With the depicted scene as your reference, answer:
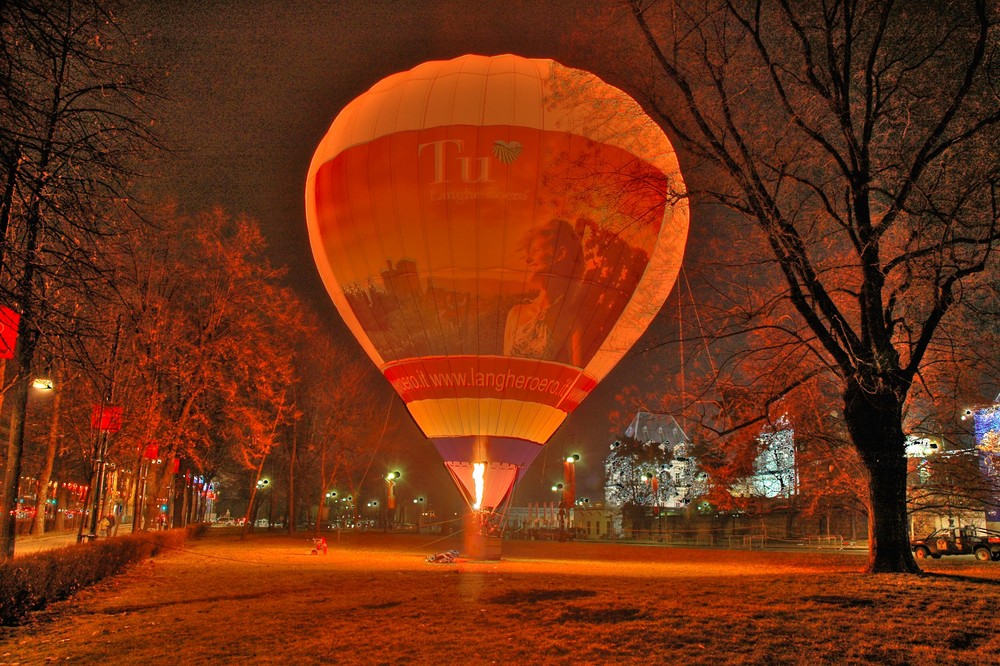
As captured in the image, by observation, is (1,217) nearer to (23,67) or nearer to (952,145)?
(23,67)

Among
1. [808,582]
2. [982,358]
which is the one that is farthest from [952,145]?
[808,582]

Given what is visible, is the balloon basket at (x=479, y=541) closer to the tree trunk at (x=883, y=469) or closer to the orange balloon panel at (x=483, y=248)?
the orange balloon panel at (x=483, y=248)

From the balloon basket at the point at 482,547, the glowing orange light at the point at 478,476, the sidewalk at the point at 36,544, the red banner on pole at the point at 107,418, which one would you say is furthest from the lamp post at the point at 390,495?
the red banner on pole at the point at 107,418

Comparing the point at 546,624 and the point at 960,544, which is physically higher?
the point at 546,624

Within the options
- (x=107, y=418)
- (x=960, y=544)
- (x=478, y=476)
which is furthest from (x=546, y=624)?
(x=960, y=544)

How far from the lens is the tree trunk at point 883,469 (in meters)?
11.7

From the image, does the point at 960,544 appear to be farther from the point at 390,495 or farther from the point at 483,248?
the point at 390,495

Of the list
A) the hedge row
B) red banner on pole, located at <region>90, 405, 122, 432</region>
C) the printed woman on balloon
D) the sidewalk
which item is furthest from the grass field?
the printed woman on balloon

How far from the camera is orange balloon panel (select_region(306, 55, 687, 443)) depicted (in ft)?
70.6

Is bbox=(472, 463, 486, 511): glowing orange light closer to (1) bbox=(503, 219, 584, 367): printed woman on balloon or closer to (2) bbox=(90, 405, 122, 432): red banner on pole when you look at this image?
(1) bbox=(503, 219, 584, 367): printed woman on balloon

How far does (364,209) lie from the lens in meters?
22.5

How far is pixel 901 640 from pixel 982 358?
7.78 m

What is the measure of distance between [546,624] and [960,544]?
26977 mm

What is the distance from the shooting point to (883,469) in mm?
11898
